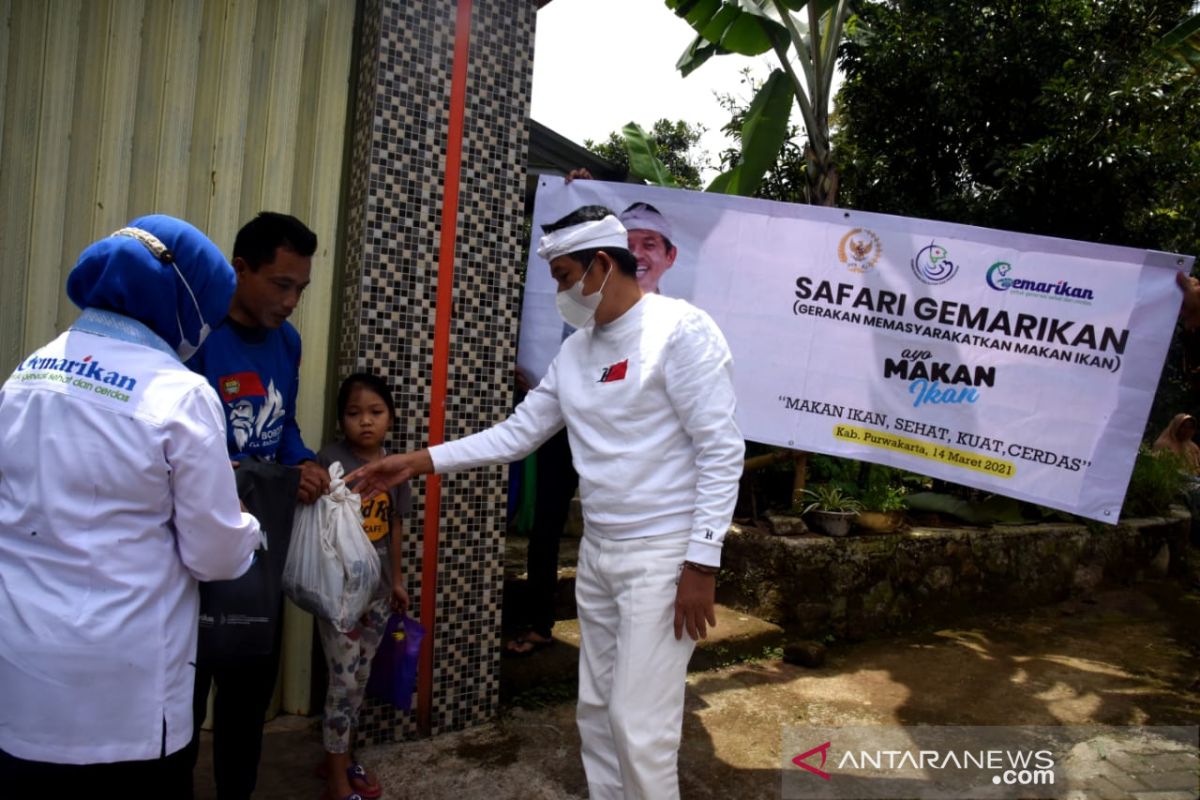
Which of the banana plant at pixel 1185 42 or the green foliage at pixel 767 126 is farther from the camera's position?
the banana plant at pixel 1185 42

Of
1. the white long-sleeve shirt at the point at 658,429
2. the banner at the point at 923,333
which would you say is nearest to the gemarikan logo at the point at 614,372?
the white long-sleeve shirt at the point at 658,429

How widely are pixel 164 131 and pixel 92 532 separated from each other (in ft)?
7.28

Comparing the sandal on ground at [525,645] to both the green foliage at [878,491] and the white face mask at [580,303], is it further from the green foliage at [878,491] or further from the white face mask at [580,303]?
the green foliage at [878,491]

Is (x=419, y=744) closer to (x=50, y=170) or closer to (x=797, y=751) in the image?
(x=797, y=751)

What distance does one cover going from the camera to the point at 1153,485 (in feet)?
26.7

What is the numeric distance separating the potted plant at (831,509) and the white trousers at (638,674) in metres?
3.15

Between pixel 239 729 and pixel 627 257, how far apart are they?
1995mm

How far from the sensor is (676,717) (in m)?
2.53

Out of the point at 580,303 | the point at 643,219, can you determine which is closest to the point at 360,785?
the point at 580,303

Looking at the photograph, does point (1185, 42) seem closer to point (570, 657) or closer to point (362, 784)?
point (570, 657)

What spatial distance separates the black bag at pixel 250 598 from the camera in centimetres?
225

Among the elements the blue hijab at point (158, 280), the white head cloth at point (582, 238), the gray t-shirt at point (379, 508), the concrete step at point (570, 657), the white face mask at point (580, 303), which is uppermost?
the white head cloth at point (582, 238)

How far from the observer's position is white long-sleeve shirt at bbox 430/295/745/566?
Result: 8.23ft

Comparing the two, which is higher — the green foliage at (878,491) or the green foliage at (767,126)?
the green foliage at (767,126)
